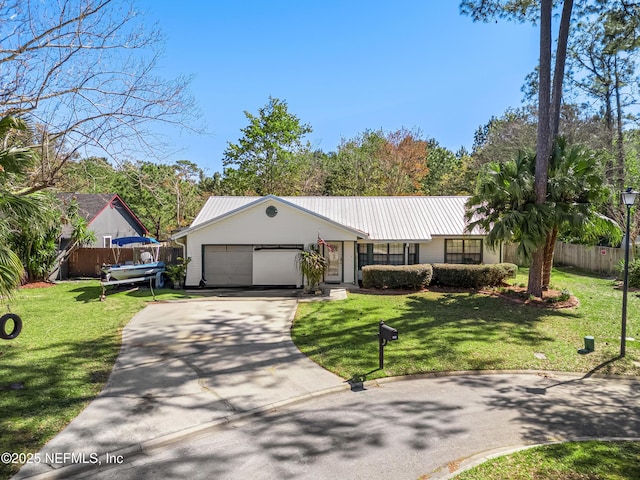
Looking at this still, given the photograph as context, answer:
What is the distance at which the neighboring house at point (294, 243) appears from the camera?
18.3 meters

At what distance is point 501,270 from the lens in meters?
17.4

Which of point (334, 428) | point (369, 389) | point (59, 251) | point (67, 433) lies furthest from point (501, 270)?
point (59, 251)

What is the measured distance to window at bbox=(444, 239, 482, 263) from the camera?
19.7 m

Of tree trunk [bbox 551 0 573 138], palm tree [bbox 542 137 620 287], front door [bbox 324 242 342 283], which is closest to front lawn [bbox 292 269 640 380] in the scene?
palm tree [bbox 542 137 620 287]

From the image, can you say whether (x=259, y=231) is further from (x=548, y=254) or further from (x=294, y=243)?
(x=548, y=254)

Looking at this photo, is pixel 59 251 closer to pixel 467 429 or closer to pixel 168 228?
pixel 168 228

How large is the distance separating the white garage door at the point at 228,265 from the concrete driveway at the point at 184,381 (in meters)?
5.78

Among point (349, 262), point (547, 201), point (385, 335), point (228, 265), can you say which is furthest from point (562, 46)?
point (228, 265)

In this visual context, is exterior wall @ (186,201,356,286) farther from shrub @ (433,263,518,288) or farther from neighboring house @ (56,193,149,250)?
neighboring house @ (56,193,149,250)

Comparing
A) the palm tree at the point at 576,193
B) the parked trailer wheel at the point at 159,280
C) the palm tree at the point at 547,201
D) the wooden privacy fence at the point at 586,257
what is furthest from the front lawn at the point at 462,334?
the parked trailer wheel at the point at 159,280

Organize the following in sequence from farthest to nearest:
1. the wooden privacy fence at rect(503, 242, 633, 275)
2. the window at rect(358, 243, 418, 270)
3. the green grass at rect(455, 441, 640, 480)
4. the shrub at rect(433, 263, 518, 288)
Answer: the wooden privacy fence at rect(503, 242, 633, 275)
the window at rect(358, 243, 418, 270)
the shrub at rect(433, 263, 518, 288)
the green grass at rect(455, 441, 640, 480)

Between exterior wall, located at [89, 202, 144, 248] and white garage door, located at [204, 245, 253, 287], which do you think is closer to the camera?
white garage door, located at [204, 245, 253, 287]

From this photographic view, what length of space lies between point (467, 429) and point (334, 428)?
6.47ft

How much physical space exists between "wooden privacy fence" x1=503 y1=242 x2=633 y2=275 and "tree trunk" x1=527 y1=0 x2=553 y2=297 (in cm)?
623
